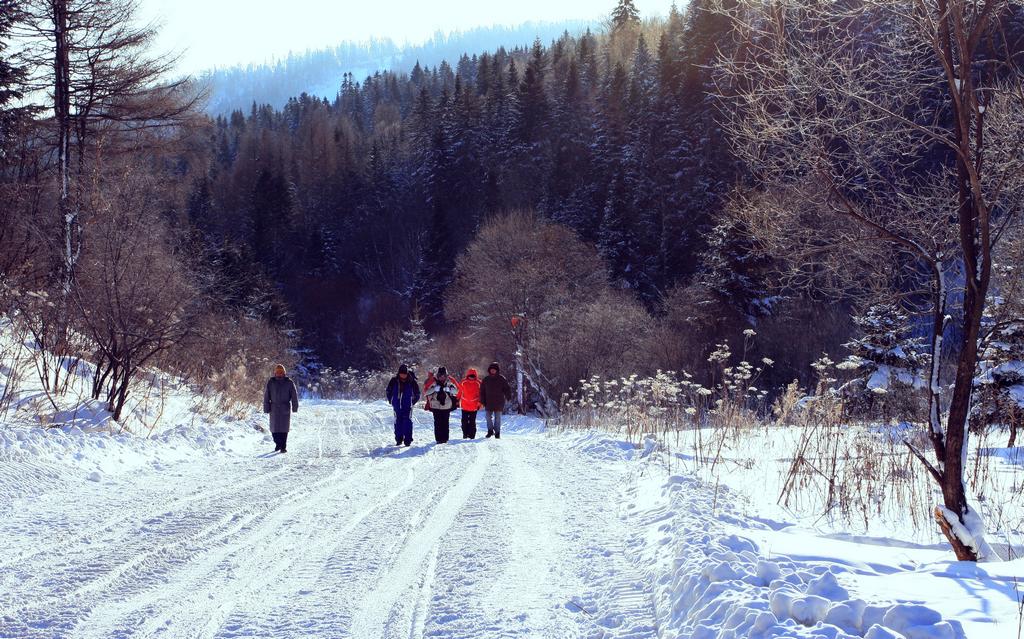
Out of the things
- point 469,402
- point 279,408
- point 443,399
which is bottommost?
point 469,402

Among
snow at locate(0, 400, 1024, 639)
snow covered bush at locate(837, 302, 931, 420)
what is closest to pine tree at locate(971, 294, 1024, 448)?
snow covered bush at locate(837, 302, 931, 420)

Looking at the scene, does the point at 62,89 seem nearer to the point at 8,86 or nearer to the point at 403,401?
the point at 8,86

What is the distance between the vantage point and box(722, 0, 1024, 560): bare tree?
525 cm

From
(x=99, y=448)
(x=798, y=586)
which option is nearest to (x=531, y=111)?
(x=99, y=448)

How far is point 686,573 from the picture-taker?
14.9 feet

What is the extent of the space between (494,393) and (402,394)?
3.28 m

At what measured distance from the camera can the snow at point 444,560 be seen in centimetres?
379

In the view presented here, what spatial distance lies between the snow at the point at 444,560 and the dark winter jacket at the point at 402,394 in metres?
5.22

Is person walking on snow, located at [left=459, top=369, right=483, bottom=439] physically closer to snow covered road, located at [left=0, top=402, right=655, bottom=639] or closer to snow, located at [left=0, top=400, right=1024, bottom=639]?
snow covered road, located at [left=0, top=402, right=655, bottom=639]

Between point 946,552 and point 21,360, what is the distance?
13042 mm

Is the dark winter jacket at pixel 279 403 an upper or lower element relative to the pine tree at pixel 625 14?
lower

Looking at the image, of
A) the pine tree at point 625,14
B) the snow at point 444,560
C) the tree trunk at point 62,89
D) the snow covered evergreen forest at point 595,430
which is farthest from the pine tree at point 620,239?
the pine tree at point 625,14

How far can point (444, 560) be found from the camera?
17.5 feet

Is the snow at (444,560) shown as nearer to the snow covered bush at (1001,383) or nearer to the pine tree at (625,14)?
the snow covered bush at (1001,383)
